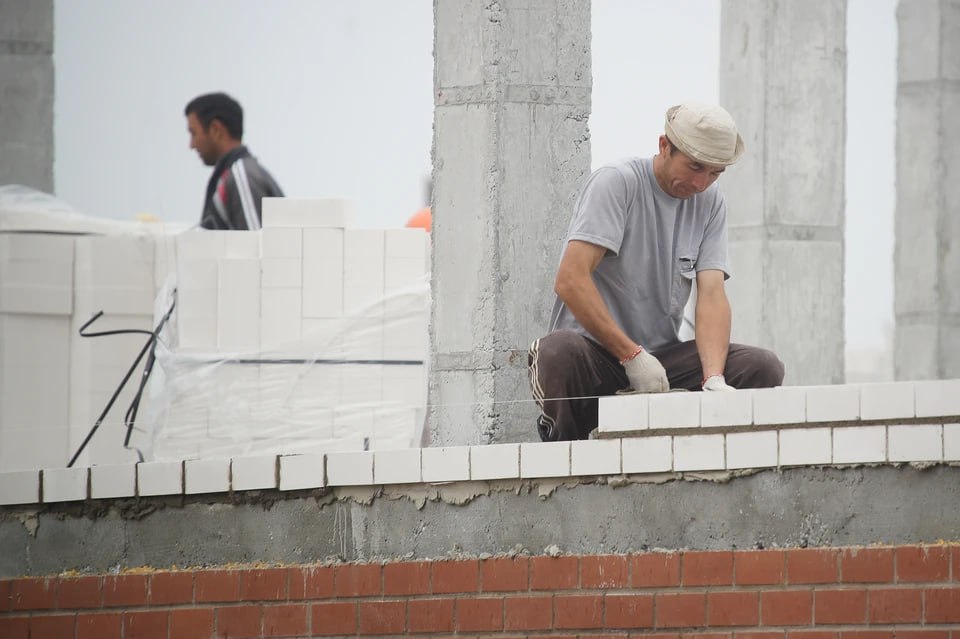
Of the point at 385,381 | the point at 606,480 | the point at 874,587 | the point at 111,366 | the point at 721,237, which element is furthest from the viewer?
the point at 111,366

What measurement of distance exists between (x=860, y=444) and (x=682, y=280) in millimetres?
1065

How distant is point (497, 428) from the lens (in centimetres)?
556

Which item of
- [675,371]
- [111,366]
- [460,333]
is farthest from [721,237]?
[111,366]

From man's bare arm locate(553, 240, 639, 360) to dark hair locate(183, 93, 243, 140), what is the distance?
2.78 metres

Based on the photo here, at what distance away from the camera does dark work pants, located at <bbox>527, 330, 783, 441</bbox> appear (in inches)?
203

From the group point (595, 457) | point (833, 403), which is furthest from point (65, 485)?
point (833, 403)

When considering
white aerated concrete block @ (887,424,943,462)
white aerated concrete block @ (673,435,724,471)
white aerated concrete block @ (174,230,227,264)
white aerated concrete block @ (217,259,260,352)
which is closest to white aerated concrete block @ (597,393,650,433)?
white aerated concrete block @ (673,435,724,471)

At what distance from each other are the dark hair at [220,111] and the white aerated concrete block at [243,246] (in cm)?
75

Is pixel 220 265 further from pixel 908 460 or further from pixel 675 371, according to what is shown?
pixel 908 460

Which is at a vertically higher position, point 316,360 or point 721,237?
point 721,237

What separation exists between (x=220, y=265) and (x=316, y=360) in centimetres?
59

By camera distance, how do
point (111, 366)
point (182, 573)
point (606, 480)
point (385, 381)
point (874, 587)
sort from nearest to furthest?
1. point (874, 587)
2. point (606, 480)
3. point (182, 573)
4. point (385, 381)
5. point (111, 366)

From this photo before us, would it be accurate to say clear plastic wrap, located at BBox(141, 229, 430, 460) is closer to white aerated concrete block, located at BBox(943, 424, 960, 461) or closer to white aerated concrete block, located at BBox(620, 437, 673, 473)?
white aerated concrete block, located at BBox(620, 437, 673, 473)

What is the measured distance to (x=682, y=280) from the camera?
5449 mm
